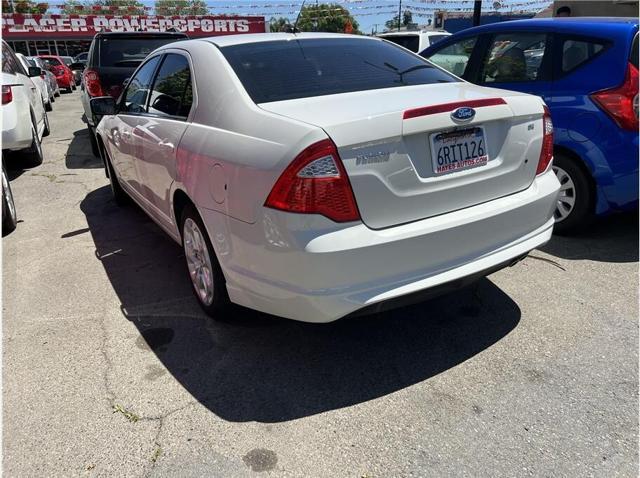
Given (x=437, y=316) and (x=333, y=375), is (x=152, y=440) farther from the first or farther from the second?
(x=437, y=316)

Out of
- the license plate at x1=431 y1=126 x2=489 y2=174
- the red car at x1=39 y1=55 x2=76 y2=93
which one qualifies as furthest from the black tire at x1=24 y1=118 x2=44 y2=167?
the red car at x1=39 y1=55 x2=76 y2=93

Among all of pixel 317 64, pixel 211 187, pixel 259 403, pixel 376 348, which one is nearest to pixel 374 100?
pixel 317 64

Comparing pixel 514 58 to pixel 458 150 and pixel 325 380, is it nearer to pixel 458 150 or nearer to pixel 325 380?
pixel 458 150

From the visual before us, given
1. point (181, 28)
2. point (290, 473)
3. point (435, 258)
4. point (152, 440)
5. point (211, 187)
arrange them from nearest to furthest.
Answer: point (290, 473) < point (152, 440) < point (435, 258) < point (211, 187) < point (181, 28)

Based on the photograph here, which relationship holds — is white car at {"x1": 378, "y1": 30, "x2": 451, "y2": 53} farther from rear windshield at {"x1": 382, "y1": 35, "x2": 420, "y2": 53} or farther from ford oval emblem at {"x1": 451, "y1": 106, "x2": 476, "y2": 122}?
ford oval emblem at {"x1": 451, "y1": 106, "x2": 476, "y2": 122}

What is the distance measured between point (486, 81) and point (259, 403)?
12.5ft

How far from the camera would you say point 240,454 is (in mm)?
2197

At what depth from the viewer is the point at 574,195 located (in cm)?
421

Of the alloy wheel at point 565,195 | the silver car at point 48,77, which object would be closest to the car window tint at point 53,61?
the silver car at point 48,77

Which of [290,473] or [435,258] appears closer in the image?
[290,473]

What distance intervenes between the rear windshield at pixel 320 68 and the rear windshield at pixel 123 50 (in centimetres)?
527

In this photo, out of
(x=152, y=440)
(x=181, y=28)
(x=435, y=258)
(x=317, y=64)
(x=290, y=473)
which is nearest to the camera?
(x=290, y=473)

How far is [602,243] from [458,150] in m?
2.43

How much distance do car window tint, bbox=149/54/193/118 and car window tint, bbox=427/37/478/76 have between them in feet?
9.70
